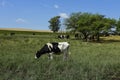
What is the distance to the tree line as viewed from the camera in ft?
252

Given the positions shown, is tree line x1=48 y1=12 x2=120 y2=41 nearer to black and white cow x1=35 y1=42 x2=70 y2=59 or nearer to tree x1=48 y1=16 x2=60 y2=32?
tree x1=48 y1=16 x2=60 y2=32

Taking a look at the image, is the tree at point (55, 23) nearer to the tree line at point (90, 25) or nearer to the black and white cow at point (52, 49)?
the tree line at point (90, 25)

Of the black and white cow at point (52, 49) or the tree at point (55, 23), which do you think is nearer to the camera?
the black and white cow at point (52, 49)

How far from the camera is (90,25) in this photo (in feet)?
258

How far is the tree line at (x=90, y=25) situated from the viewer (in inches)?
3022

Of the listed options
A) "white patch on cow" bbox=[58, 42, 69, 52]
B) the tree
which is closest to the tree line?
the tree

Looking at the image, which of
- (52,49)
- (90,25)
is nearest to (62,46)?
(52,49)

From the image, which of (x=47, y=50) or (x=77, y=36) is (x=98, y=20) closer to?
(x=77, y=36)

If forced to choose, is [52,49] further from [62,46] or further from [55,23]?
[55,23]

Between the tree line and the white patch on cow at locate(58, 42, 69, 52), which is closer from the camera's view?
the white patch on cow at locate(58, 42, 69, 52)

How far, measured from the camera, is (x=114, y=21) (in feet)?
273

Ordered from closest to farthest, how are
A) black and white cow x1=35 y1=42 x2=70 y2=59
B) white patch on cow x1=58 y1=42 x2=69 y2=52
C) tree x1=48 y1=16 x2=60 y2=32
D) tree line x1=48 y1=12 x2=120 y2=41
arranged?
black and white cow x1=35 y1=42 x2=70 y2=59 < white patch on cow x1=58 y1=42 x2=69 y2=52 < tree line x1=48 y1=12 x2=120 y2=41 < tree x1=48 y1=16 x2=60 y2=32

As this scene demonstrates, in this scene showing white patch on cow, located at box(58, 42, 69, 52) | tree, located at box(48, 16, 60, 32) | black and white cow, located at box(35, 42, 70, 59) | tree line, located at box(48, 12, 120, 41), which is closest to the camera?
black and white cow, located at box(35, 42, 70, 59)

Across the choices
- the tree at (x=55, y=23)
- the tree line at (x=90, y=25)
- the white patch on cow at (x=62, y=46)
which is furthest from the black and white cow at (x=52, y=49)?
the tree at (x=55, y=23)
